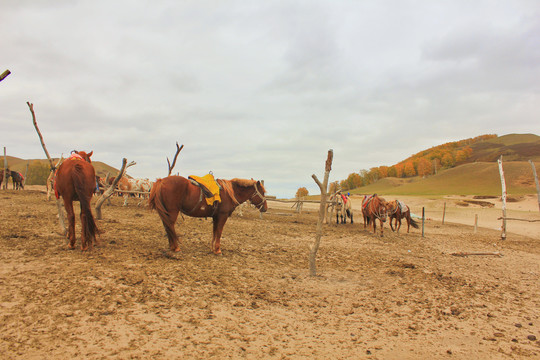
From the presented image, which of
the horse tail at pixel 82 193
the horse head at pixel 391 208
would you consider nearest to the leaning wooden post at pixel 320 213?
the horse tail at pixel 82 193

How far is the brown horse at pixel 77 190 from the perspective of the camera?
575 centimetres

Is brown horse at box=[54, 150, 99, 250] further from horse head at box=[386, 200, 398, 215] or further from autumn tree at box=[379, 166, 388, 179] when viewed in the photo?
autumn tree at box=[379, 166, 388, 179]

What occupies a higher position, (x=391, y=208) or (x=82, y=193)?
(x=82, y=193)

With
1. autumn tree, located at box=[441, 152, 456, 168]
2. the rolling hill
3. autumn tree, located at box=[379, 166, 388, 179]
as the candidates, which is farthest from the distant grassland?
autumn tree, located at box=[379, 166, 388, 179]

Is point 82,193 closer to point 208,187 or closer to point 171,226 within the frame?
point 171,226

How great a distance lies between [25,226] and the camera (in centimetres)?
766

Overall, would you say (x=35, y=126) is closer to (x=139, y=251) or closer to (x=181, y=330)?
(x=139, y=251)

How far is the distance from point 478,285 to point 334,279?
A: 10.3 feet

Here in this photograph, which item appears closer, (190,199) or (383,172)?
(190,199)

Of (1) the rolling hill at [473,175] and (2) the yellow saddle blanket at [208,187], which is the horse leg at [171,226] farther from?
(1) the rolling hill at [473,175]

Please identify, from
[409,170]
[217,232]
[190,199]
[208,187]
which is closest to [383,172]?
[409,170]

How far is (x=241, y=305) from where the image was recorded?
14.5 ft

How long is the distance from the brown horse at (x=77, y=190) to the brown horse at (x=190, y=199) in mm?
1297

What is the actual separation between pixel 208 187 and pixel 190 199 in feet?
1.78
